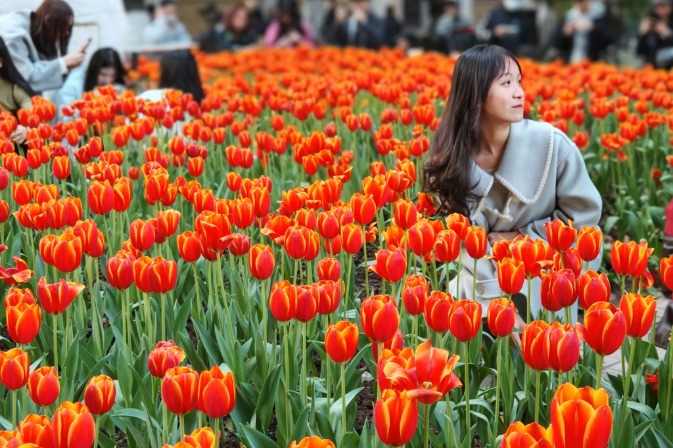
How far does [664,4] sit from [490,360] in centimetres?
1139

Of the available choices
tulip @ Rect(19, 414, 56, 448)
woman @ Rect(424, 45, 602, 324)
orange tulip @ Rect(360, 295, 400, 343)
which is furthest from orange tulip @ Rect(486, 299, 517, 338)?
woman @ Rect(424, 45, 602, 324)

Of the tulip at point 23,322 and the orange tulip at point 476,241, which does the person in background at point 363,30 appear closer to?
the orange tulip at point 476,241

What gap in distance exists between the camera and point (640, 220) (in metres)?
6.06

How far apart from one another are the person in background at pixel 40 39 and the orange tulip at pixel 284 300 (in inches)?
198

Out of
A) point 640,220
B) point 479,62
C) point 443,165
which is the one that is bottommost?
point 640,220

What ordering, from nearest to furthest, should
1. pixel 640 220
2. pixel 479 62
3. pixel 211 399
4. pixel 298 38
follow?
pixel 211 399 → pixel 479 62 → pixel 640 220 → pixel 298 38

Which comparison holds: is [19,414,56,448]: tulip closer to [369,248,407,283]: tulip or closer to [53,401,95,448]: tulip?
[53,401,95,448]: tulip

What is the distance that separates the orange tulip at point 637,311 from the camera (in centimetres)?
282

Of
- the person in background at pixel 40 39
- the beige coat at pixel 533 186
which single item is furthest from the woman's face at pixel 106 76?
the beige coat at pixel 533 186

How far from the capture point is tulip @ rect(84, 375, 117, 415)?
2479 mm

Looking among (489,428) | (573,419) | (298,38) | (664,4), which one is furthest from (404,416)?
(298,38)

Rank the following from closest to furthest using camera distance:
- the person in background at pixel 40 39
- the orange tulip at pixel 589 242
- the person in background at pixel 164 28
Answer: the orange tulip at pixel 589 242, the person in background at pixel 40 39, the person in background at pixel 164 28

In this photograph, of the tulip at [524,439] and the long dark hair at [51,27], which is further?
the long dark hair at [51,27]

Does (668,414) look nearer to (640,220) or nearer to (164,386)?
(164,386)
